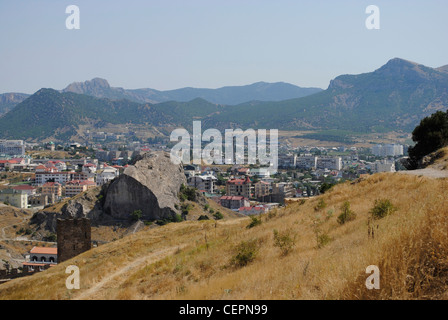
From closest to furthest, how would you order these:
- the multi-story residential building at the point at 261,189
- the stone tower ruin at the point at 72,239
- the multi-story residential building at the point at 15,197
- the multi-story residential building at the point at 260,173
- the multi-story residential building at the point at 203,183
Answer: the stone tower ruin at the point at 72,239, the multi-story residential building at the point at 15,197, the multi-story residential building at the point at 261,189, the multi-story residential building at the point at 203,183, the multi-story residential building at the point at 260,173

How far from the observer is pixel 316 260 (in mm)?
5328

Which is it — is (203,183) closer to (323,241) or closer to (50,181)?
(50,181)

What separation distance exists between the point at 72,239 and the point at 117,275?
8003mm

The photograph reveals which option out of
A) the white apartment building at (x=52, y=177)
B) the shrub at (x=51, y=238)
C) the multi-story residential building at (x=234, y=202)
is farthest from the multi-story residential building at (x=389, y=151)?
the shrub at (x=51, y=238)

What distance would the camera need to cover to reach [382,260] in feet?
12.8

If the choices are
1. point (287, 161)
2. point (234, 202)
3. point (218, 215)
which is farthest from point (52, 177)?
point (287, 161)

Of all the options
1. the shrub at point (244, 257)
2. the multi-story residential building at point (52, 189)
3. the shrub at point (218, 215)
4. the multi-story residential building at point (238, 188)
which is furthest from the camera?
the multi-story residential building at point (52, 189)

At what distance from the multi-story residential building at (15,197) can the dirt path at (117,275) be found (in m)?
50.9

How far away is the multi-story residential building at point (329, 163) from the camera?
89.8 meters

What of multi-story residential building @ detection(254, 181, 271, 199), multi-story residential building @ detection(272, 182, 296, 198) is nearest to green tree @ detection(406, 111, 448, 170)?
multi-story residential building @ detection(272, 182, 296, 198)

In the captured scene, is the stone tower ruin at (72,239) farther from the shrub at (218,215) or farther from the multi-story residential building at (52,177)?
the multi-story residential building at (52,177)

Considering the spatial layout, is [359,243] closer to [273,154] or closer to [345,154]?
[273,154]

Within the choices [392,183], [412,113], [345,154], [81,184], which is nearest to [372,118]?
[412,113]

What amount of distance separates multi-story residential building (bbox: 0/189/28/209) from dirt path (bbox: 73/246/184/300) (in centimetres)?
5089
